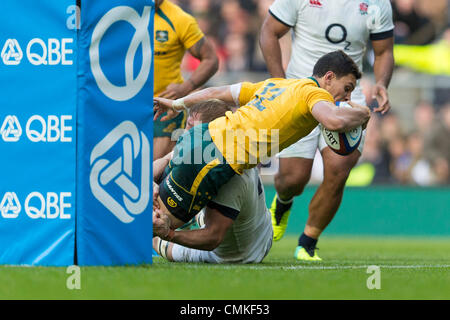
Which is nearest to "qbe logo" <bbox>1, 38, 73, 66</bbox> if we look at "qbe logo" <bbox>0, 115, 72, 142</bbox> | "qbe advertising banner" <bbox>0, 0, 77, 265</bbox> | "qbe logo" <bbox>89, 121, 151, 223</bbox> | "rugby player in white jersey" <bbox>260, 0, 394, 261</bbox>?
"qbe advertising banner" <bbox>0, 0, 77, 265</bbox>

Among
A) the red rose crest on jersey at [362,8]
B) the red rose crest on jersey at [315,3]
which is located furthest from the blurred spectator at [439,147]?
the red rose crest on jersey at [315,3]

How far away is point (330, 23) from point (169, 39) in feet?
5.41

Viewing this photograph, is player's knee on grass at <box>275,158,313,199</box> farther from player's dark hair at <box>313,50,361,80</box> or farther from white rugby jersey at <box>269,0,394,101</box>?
player's dark hair at <box>313,50,361,80</box>

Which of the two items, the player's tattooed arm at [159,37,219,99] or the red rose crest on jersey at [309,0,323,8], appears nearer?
the red rose crest on jersey at [309,0,323,8]

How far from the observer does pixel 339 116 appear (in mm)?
5125

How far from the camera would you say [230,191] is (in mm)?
5602

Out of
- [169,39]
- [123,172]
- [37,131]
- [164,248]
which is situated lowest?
[164,248]

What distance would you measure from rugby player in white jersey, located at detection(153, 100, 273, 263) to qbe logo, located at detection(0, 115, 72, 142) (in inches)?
37.6

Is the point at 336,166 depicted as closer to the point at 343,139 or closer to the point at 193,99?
the point at 193,99

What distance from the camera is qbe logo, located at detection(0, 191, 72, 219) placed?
4664 mm

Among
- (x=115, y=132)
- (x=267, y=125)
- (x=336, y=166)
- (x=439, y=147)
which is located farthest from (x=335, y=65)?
(x=439, y=147)
